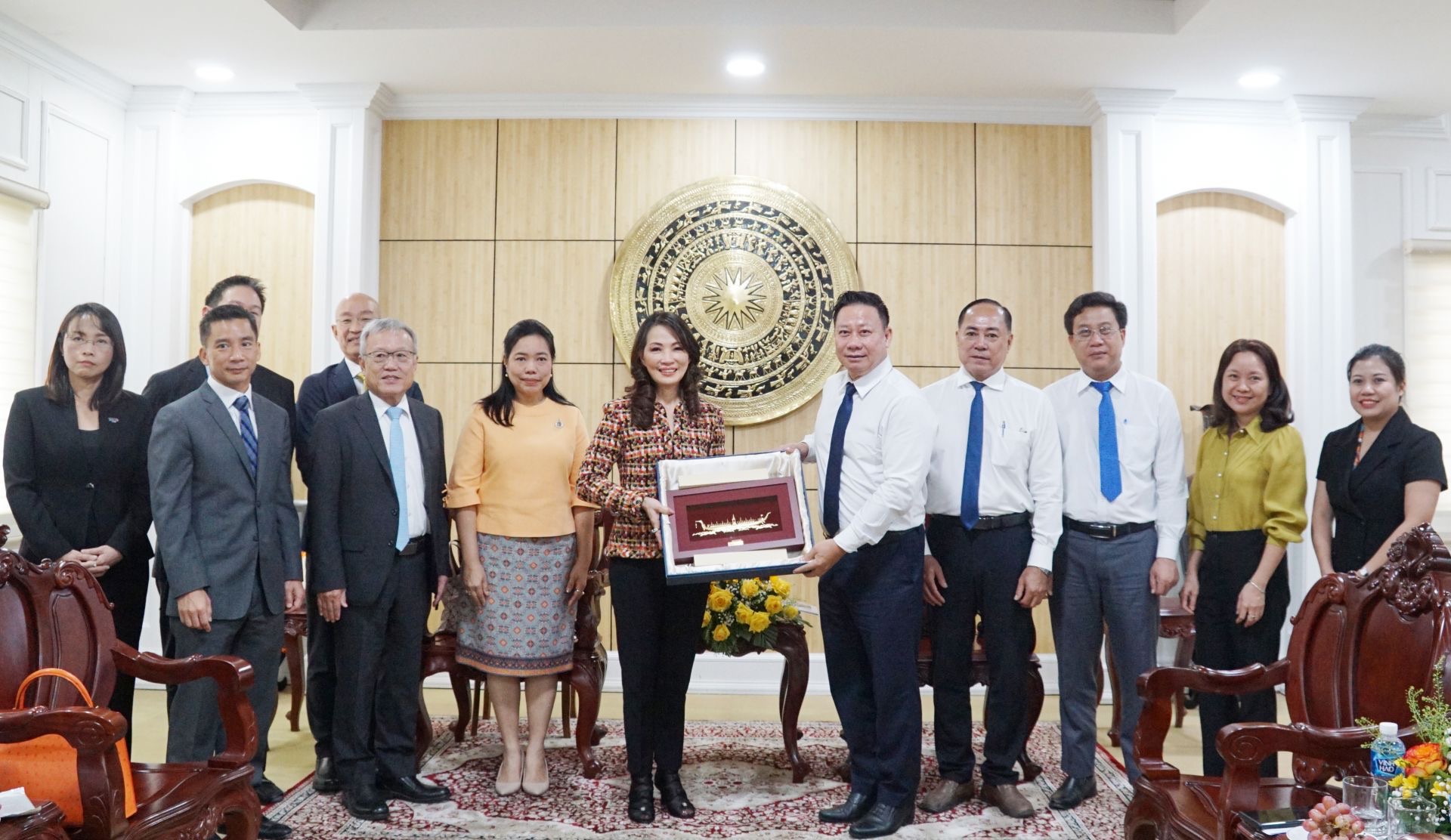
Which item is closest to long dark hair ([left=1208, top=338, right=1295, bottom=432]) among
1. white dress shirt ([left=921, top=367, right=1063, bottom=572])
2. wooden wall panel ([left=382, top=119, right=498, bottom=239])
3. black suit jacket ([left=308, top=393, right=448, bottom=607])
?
white dress shirt ([left=921, top=367, right=1063, bottom=572])

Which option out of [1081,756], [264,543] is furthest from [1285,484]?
[264,543]

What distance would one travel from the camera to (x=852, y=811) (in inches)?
126

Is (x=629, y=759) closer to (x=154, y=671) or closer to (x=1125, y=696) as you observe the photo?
(x=154, y=671)

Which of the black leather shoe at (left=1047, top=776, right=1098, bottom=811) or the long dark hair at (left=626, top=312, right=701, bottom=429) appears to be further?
the black leather shoe at (left=1047, top=776, right=1098, bottom=811)

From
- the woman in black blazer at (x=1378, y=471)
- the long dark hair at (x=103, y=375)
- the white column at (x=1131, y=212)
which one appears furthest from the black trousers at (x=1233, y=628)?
the long dark hair at (x=103, y=375)

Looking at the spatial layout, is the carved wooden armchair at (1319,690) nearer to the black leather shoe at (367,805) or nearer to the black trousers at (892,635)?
the black trousers at (892,635)

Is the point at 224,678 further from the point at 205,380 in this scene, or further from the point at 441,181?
the point at 441,181

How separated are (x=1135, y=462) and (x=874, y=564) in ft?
3.13

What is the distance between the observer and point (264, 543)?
3023mm

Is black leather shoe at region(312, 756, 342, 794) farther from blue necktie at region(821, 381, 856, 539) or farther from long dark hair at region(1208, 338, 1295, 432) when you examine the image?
long dark hair at region(1208, 338, 1295, 432)

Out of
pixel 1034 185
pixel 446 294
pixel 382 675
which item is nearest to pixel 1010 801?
pixel 382 675

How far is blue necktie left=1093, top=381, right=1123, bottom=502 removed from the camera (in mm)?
3305

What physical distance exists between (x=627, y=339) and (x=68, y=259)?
103 inches

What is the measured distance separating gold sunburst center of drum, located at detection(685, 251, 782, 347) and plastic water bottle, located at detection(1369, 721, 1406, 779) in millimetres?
3554
